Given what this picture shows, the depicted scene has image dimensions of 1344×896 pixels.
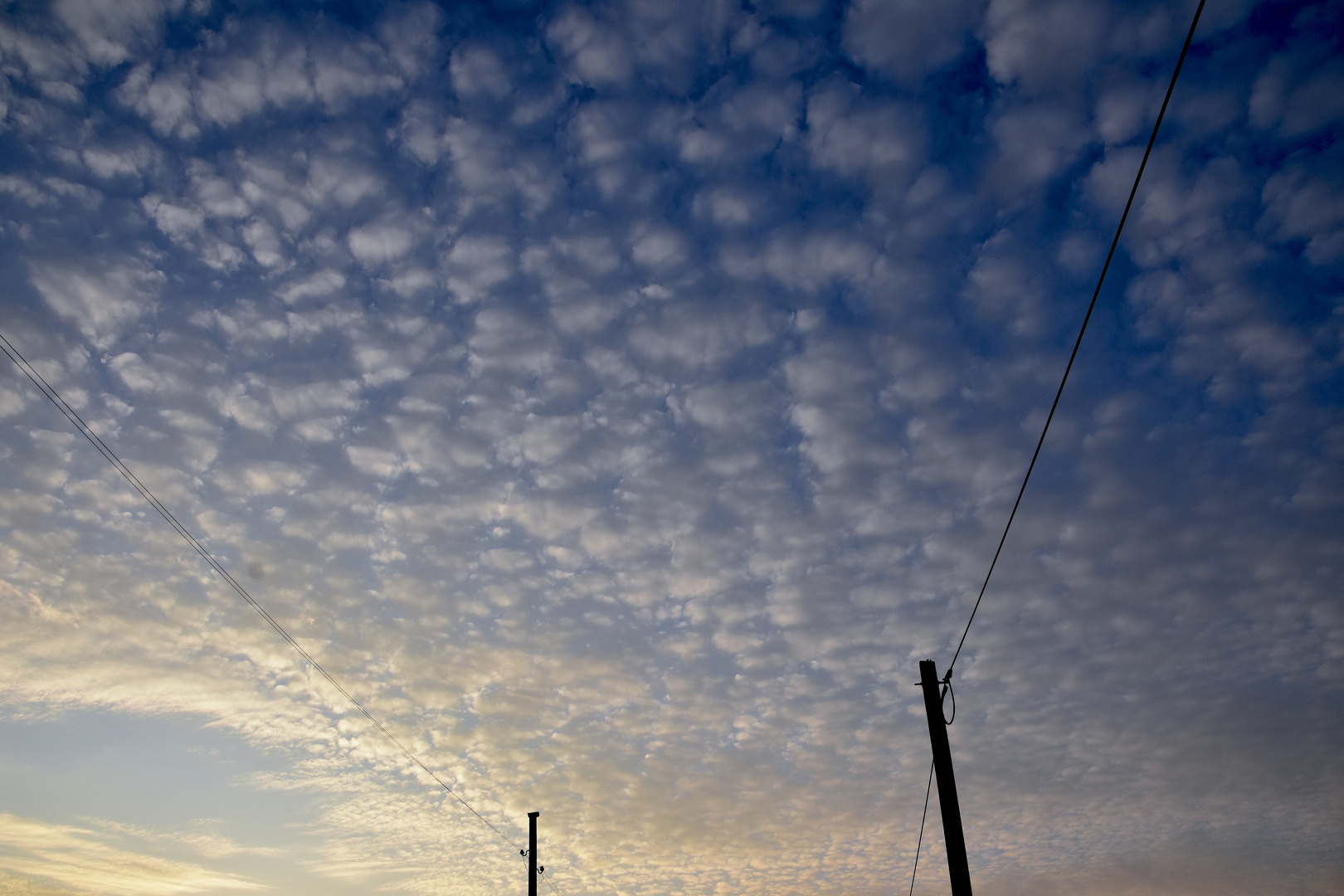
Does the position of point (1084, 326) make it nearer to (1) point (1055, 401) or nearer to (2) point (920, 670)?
(1) point (1055, 401)

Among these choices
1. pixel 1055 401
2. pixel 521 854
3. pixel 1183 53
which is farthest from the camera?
pixel 521 854

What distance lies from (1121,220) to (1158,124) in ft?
3.70

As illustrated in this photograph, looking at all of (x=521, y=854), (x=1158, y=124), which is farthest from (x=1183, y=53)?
(x=521, y=854)

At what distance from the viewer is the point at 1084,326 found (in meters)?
9.58

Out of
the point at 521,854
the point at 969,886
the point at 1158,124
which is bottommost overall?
the point at 969,886

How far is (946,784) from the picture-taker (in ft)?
43.2

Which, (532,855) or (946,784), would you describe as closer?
(946,784)

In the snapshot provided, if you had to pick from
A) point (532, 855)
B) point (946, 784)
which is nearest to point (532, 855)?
point (532, 855)

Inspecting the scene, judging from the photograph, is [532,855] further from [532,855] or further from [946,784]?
[946,784]

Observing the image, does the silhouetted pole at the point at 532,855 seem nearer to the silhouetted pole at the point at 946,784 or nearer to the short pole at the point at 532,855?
the short pole at the point at 532,855

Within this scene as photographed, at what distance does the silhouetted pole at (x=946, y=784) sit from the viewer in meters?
12.4

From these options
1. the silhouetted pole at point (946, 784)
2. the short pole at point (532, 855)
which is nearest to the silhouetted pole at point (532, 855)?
the short pole at point (532, 855)

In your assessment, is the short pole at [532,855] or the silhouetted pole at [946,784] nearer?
the silhouetted pole at [946,784]

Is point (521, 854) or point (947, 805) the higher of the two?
point (521, 854)
